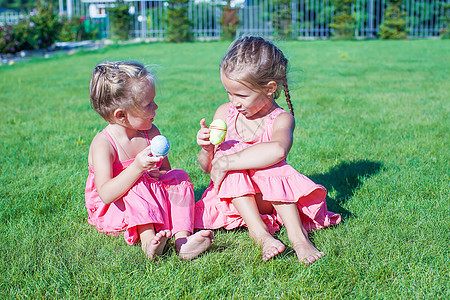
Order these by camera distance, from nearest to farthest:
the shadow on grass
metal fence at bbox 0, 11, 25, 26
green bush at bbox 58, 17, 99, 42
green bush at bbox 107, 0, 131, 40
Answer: the shadow on grass < metal fence at bbox 0, 11, 25, 26 < green bush at bbox 58, 17, 99, 42 < green bush at bbox 107, 0, 131, 40

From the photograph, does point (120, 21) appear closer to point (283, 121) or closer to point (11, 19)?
point (11, 19)

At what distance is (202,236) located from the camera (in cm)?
203

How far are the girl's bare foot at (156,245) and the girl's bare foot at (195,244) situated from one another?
0.10 metres

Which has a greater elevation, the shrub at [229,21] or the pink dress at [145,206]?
the shrub at [229,21]

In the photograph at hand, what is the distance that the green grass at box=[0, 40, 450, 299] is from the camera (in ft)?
6.05

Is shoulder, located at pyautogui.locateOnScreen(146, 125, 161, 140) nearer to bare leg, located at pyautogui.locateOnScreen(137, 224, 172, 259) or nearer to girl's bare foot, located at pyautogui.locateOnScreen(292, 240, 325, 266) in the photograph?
bare leg, located at pyautogui.locateOnScreen(137, 224, 172, 259)

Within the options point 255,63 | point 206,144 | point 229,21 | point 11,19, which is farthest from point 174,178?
point 229,21

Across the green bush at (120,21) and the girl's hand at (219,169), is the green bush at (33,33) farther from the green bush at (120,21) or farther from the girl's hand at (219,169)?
the girl's hand at (219,169)

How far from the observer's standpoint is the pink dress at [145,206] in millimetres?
2199

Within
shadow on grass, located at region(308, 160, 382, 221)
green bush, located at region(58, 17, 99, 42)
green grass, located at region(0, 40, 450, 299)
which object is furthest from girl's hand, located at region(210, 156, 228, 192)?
green bush, located at region(58, 17, 99, 42)

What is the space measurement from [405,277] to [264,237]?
628 mm

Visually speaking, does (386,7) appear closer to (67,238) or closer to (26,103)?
(26,103)

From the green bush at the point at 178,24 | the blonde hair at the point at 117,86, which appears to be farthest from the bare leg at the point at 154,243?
the green bush at the point at 178,24

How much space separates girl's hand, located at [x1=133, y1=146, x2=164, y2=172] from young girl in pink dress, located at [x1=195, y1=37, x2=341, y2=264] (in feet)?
1.06
